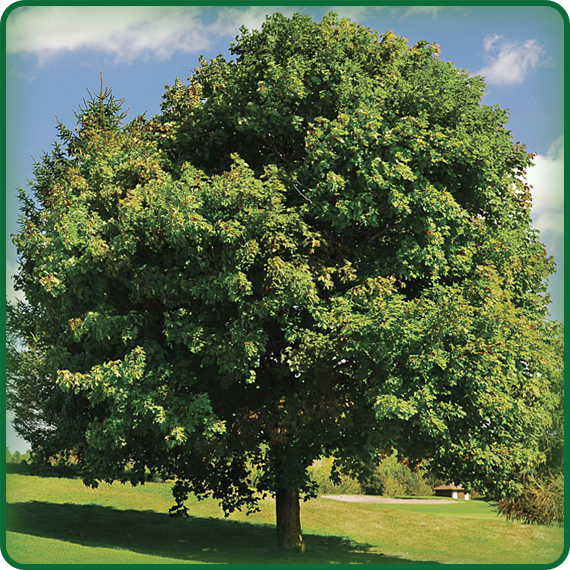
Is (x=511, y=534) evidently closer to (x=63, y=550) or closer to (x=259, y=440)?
(x=259, y=440)

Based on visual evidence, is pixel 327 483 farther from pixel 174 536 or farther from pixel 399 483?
pixel 174 536

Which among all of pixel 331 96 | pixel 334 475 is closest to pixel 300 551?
pixel 334 475

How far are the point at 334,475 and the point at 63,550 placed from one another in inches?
300

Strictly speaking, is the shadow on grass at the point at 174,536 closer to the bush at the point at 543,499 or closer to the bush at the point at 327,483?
the bush at the point at 543,499

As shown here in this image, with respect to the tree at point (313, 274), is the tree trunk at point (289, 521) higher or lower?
lower

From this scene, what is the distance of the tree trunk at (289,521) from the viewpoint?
832 inches

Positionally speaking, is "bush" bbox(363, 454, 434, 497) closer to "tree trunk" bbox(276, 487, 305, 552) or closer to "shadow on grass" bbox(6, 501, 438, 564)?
"shadow on grass" bbox(6, 501, 438, 564)

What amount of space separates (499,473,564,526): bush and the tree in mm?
9400

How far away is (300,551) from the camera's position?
68.8 ft

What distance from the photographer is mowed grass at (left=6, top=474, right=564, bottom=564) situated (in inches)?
766

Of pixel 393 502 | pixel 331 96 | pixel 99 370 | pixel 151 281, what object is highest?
pixel 331 96

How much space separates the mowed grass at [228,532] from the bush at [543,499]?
0.47 meters

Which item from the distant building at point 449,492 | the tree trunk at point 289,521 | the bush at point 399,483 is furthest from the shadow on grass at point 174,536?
the distant building at point 449,492

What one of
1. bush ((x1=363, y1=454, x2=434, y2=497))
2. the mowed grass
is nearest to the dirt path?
bush ((x1=363, y1=454, x2=434, y2=497))
